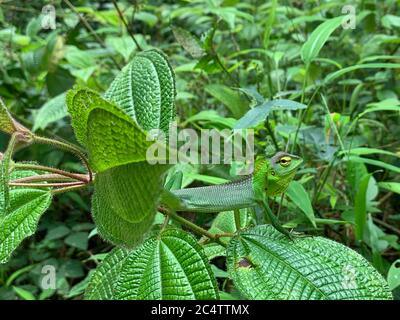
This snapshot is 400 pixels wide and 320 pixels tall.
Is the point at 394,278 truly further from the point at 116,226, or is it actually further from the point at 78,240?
the point at 78,240

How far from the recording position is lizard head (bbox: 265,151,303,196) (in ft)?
2.74

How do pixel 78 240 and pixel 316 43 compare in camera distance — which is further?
pixel 78 240

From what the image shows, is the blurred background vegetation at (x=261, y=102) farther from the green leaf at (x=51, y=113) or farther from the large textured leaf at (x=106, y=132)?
the large textured leaf at (x=106, y=132)

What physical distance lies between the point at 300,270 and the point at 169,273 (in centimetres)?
16

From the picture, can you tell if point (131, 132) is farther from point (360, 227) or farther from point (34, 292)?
point (34, 292)

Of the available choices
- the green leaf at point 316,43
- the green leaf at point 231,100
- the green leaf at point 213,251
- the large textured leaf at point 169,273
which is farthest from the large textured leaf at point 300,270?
the green leaf at point 231,100

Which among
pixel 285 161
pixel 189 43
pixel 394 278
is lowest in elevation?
pixel 394 278

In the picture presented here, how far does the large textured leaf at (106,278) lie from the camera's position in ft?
2.43

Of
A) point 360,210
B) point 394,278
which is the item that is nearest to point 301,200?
point 360,210

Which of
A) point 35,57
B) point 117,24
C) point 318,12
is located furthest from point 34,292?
point 318,12

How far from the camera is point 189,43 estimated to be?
1.33m

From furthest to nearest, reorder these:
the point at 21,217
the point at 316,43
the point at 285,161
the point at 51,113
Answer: the point at 51,113 < the point at 316,43 < the point at 285,161 < the point at 21,217

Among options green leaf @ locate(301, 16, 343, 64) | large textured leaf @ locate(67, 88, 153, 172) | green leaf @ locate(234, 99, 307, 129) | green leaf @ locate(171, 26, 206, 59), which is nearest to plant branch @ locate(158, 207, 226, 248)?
large textured leaf @ locate(67, 88, 153, 172)

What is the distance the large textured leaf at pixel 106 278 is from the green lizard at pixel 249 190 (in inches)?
5.3
